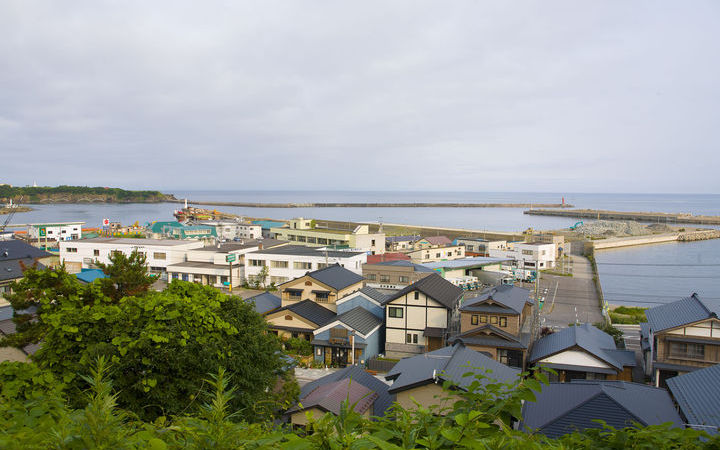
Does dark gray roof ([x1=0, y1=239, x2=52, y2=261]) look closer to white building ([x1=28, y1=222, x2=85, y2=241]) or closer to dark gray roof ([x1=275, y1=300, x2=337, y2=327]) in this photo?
dark gray roof ([x1=275, y1=300, x2=337, y2=327])

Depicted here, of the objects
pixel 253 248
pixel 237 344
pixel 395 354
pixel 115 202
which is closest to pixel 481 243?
pixel 253 248

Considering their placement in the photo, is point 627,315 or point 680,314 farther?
point 627,315

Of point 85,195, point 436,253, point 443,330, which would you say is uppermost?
point 85,195

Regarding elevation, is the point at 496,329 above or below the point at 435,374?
below

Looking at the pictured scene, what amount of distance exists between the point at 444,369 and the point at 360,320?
21.1ft

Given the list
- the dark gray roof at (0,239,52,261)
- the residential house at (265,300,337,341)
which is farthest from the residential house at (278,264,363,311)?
the dark gray roof at (0,239,52,261)

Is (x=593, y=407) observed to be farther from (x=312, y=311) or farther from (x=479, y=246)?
(x=479, y=246)

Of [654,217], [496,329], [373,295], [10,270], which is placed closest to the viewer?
[496,329]

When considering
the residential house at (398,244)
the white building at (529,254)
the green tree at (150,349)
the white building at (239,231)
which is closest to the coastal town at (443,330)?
the white building at (529,254)

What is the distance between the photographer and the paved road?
1883cm

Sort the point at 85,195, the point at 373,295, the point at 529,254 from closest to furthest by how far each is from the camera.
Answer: the point at 373,295
the point at 529,254
the point at 85,195

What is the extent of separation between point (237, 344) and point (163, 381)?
1320mm

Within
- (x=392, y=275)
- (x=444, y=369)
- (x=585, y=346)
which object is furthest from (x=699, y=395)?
(x=392, y=275)

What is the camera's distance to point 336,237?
32312 mm
